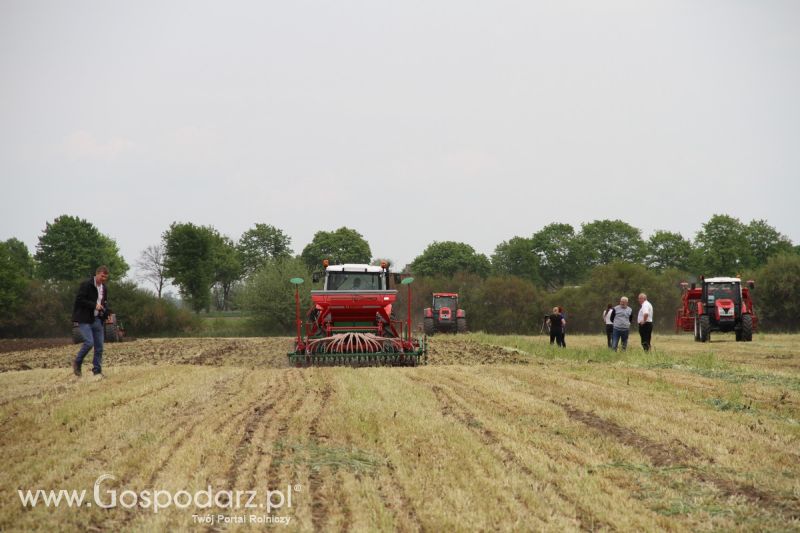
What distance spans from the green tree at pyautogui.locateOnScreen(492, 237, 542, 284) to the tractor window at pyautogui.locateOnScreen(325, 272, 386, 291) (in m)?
60.1

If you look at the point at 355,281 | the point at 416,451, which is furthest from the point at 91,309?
the point at 355,281

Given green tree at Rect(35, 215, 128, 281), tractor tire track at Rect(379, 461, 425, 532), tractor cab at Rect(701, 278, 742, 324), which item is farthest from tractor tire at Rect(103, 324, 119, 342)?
green tree at Rect(35, 215, 128, 281)

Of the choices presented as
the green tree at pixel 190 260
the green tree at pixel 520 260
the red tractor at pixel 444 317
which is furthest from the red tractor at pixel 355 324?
the green tree at pixel 520 260

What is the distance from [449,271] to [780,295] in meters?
38.9

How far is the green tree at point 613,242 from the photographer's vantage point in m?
77.6

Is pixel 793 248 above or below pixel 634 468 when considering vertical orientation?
above

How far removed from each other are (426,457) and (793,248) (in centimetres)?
7974

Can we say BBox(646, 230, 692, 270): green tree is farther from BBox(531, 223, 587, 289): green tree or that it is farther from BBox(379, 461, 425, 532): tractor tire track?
BBox(379, 461, 425, 532): tractor tire track

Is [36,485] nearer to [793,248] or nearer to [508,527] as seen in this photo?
[508,527]

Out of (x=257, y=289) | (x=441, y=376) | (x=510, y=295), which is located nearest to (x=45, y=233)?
Result: (x=257, y=289)

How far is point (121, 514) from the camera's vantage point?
4816 millimetres

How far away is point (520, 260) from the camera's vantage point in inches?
3130

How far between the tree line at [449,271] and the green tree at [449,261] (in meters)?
0.13

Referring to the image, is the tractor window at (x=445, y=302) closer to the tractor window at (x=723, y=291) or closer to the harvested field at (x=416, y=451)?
the tractor window at (x=723, y=291)
